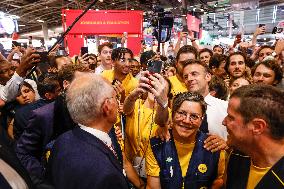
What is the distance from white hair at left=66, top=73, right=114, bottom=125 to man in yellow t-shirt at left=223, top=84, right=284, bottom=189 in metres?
0.74

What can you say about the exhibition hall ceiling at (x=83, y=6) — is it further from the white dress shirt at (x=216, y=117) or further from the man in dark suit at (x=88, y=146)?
the man in dark suit at (x=88, y=146)

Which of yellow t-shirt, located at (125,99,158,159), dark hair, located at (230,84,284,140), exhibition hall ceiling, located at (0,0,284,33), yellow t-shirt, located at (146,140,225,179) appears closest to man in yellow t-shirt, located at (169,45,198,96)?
yellow t-shirt, located at (125,99,158,159)

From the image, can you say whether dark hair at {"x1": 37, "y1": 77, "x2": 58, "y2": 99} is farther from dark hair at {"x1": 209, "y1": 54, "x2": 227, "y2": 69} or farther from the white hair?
dark hair at {"x1": 209, "y1": 54, "x2": 227, "y2": 69}

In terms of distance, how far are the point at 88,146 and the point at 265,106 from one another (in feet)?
3.08

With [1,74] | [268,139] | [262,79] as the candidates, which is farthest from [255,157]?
[1,74]

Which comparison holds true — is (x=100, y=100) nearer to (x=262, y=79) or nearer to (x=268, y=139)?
(x=268, y=139)

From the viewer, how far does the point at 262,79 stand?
3.38 m

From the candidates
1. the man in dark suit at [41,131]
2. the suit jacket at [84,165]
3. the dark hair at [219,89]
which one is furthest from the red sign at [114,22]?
the suit jacket at [84,165]

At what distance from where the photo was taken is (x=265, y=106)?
5.15 ft

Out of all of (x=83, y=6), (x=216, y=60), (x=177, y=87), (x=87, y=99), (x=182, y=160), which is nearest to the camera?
(x=87, y=99)

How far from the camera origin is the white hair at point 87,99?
1571mm

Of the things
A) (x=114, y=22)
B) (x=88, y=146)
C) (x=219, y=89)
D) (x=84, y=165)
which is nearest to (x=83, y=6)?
(x=114, y=22)

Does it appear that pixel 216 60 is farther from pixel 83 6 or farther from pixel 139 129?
pixel 83 6

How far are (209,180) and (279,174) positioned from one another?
732 mm
